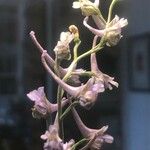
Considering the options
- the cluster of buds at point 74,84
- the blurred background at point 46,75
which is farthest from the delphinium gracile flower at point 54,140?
the blurred background at point 46,75

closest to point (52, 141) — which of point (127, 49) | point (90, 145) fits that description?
point (90, 145)

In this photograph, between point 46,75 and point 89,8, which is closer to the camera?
point 89,8

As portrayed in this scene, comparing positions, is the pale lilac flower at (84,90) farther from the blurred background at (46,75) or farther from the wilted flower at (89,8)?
the blurred background at (46,75)

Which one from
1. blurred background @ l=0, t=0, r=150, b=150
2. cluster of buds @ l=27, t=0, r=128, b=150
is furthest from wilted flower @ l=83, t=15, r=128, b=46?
blurred background @ l=0, t=0, r=150, b=150

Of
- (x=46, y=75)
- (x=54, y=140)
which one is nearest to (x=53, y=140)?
(x=54, y=140)

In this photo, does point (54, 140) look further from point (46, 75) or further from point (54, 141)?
point (46, 75)
